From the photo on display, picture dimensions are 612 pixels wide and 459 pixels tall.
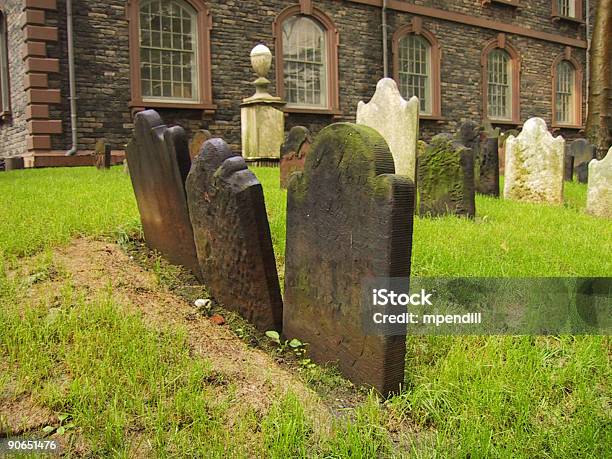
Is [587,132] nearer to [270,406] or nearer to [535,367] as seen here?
[535,367]

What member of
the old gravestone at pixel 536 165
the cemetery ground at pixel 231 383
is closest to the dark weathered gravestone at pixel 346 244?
the cemetery ground at pixel 231 383

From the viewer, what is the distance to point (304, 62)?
1603 centimetres

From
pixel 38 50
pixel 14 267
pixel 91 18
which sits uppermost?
pixel 91 18

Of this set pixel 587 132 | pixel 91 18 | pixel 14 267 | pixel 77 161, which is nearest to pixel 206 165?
pixel 14 267

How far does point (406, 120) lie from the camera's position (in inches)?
259

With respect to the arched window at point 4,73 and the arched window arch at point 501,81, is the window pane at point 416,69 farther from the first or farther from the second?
the arched window at point 4,73

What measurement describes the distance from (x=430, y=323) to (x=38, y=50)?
1147cm

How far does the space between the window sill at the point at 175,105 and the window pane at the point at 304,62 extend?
257 centimetres

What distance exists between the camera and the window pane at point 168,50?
44.3 feet

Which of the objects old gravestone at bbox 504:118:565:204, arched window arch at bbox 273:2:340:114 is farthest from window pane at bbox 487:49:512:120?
old gravestone at bbox 504:118:565:204

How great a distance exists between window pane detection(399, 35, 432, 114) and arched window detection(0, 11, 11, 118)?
36.0 ft

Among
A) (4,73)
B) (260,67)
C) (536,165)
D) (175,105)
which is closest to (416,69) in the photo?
(260,67)

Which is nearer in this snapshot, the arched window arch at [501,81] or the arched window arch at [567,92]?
the arched window arch at [501,81]

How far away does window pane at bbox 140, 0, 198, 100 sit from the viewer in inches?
532
